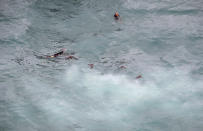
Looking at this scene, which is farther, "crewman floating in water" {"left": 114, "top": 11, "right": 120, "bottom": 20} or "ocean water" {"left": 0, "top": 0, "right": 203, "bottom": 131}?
"crewman floating in water" {"left": 114, "top": 11, "right": 120, "bottom": 20}

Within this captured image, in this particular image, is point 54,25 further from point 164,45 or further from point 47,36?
point 164,45

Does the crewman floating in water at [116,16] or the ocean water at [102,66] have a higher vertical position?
the crewman floating in water at [116,16]

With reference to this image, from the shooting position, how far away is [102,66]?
157 inches

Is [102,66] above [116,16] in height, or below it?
below

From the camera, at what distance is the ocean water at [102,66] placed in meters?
3.14

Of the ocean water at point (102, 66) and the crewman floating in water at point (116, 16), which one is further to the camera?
the crewman floating in water at point (116, 16)

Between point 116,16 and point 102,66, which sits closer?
point 102,66

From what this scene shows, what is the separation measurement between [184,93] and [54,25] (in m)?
2.94

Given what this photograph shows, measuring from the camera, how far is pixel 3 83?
3.57 meters

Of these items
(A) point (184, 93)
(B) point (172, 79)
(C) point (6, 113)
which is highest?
(B) point (172, 79)

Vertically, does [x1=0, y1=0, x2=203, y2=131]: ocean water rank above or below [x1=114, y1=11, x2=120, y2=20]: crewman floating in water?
below

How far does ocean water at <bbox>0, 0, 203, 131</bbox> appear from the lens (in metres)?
3.14

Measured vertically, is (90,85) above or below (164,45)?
below

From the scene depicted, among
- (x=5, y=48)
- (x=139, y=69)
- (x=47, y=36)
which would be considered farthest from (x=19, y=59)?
(x=139, y=69)
